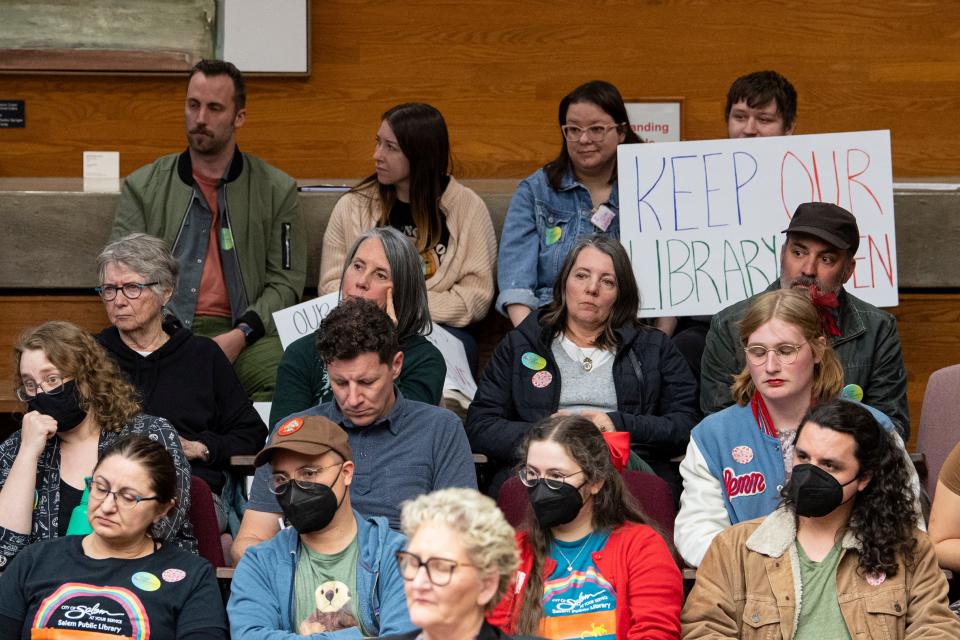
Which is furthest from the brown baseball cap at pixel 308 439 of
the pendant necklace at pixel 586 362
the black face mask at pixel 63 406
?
the pendant necklace at pixel 586 362

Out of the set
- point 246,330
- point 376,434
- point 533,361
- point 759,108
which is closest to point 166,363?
point 246,330

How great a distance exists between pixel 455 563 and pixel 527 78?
4520mm

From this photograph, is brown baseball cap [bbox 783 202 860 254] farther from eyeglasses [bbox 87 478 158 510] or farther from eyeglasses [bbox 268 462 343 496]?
eyeglasses [bbox 87 478 158 510]

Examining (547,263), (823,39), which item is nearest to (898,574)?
(547,263)

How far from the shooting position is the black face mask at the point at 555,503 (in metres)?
3.58

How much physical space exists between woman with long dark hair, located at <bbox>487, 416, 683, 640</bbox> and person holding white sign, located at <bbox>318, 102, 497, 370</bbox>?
1851 millimetres

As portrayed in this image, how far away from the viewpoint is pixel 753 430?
4055 mm

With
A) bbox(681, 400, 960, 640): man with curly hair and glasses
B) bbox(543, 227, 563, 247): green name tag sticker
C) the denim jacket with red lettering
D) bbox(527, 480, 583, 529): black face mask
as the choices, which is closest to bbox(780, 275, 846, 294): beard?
the denim jacket with red lettering

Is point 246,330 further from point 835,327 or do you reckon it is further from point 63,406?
point 835,327

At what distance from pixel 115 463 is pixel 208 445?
806 mm

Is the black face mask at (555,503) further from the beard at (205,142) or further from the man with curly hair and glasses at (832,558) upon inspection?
the beard at (205,142)

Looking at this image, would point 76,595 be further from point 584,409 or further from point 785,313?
point 785,313

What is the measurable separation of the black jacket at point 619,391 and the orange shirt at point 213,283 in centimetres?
138

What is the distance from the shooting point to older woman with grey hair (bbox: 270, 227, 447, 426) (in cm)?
451
